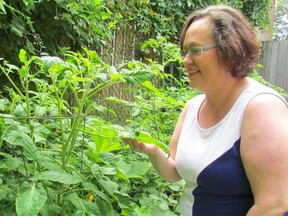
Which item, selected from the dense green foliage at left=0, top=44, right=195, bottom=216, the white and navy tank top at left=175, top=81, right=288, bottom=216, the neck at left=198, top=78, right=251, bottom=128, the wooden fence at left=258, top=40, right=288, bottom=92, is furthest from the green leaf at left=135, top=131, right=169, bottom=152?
the wooden fence at left=258, top=40, right=288, bottom=92

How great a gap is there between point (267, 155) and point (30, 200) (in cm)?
79

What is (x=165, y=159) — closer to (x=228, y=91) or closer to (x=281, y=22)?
(x=228, y=91)

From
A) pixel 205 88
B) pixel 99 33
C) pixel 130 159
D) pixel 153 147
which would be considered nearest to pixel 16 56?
pixel 99 33

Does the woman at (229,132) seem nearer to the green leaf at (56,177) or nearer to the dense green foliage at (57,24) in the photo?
the green leaf at (56,177)

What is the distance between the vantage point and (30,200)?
3.45ft

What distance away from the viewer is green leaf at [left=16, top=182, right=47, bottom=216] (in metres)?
1.03

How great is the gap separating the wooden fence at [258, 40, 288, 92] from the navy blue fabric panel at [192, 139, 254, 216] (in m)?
6.28

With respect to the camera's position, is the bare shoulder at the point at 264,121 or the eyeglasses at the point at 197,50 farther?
the eyeglasses at the point at 197,50

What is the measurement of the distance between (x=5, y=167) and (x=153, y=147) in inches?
27.9

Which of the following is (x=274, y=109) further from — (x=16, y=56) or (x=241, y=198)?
(x=16, y=56)

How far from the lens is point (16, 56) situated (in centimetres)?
271

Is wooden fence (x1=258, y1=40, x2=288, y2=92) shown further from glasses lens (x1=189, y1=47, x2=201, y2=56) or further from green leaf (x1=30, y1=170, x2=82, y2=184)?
green leaf (x1=30, y1=170, x2=82, y2=184)

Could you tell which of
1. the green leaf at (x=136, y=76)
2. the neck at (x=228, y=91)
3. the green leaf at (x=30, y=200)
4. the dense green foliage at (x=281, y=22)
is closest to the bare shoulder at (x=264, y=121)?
the neck at (x=228, y=91)

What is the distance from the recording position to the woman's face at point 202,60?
1513 millimetres
